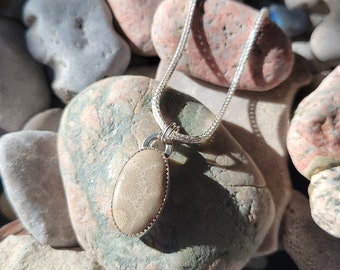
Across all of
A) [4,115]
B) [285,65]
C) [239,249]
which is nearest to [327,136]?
[285,65]

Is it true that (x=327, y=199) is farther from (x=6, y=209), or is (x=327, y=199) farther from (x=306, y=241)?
(x=6, y=209)

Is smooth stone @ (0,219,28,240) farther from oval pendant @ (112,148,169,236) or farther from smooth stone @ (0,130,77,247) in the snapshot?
oval pendant @ (112,148,169,236)

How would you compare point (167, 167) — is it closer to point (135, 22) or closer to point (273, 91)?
point (273, 91)

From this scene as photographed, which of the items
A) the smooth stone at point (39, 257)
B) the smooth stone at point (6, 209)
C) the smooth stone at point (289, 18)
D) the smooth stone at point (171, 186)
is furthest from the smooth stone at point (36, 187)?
the smooth stone at point (289, 18)

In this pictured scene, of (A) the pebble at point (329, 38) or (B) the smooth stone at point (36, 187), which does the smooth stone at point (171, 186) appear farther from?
(A) the pebble at point (329, 38)

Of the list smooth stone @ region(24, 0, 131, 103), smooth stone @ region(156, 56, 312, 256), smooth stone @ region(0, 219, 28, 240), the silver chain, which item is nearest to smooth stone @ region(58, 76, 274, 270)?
the silver chain
